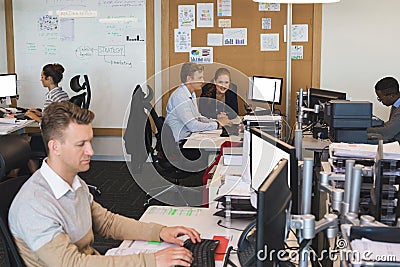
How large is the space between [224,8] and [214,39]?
36 cm

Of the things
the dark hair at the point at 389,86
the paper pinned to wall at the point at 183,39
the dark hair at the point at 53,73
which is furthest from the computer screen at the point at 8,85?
the dark hair at the point at 389,86

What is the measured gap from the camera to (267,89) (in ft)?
18.6

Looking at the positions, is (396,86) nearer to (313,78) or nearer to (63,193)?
(313,78)

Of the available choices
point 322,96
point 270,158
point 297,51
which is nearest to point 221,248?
point 270,158

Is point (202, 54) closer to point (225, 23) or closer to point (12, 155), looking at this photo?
point (225, 23)

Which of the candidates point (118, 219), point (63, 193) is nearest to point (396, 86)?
point (118, 219)

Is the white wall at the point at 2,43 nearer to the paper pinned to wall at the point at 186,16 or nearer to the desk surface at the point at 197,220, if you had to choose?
the paper pinned to wall at the point at 186,16

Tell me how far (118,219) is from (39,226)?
536 mm

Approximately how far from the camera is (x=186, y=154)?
464 centimetres

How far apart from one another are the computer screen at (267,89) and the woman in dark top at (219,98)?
25 centimetres

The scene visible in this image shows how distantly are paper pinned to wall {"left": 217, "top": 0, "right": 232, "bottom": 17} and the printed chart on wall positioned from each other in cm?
87

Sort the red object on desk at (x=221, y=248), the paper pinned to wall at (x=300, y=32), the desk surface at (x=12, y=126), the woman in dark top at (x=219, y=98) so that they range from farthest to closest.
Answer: the paper pinned to wall at (x=300, y=32), the woman in dark top at (x=219, y=98), the desk surface at (x=12, y=126), the red object on desk at (x=221, y=248)

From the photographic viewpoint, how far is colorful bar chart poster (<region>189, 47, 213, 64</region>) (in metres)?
6.10

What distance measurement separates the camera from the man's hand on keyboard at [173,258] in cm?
187
